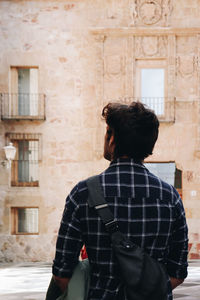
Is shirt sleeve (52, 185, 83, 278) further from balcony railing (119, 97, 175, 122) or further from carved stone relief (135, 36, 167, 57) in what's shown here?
carved stone relief (135, 36, 167, 57)

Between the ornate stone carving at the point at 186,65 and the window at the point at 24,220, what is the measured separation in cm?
741

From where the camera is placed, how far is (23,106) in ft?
68.0

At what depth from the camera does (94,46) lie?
20.8m

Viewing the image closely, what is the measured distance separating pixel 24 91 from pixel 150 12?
219 inches

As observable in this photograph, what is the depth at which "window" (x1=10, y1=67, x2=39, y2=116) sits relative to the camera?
2066cm

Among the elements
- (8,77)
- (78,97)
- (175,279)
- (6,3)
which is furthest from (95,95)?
(175,279)

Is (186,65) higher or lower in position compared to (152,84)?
higher

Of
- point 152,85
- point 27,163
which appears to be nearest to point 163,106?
point 152,85

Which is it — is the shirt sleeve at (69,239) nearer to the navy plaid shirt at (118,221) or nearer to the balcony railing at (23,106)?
the navy plaid shirt at (118,221)

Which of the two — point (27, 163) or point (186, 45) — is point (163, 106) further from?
point (27, 163)

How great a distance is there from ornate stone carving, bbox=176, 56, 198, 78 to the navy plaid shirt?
18.6 m

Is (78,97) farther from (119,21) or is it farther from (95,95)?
(119,21)

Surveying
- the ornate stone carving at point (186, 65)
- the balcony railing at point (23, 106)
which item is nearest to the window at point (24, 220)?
the balcony railing at point (23, 106)

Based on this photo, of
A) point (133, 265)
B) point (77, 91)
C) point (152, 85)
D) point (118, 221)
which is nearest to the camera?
point (133, 265)
